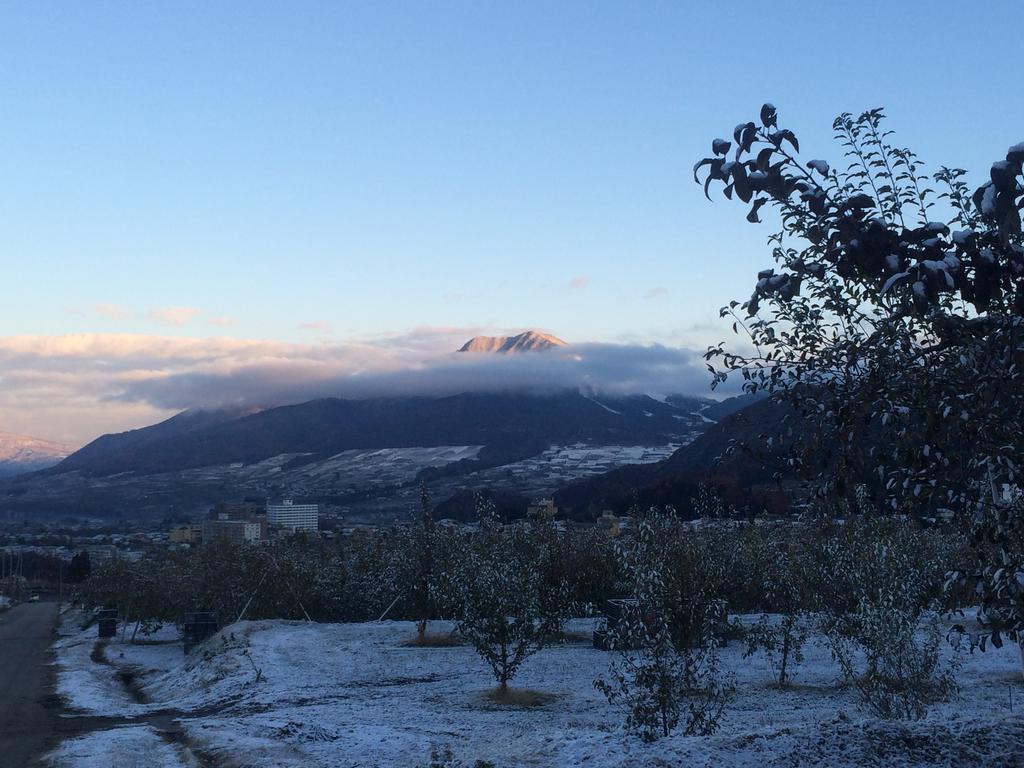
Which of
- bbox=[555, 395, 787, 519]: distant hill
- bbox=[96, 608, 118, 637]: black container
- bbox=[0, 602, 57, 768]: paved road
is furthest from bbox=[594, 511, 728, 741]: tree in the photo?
bbox=[96, 608, 118, 637]: black container

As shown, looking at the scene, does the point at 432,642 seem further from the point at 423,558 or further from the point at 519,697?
the point at 519,697

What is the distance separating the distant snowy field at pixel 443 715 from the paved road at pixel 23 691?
88cm

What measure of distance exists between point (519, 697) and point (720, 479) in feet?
317

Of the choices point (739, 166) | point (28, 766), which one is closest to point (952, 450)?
point (739, 166)

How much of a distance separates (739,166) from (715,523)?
42.8 m

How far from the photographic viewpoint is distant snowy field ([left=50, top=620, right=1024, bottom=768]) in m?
10.7

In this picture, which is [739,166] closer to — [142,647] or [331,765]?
[331,765]

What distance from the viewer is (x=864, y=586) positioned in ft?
67.4

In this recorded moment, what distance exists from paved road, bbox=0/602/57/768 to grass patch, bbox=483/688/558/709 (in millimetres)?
9664

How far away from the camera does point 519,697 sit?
72.8 ft

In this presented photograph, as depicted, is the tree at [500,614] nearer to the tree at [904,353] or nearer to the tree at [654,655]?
the tree at [654,655]

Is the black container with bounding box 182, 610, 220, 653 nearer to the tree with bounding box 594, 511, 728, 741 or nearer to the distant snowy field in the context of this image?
the distant snowy field

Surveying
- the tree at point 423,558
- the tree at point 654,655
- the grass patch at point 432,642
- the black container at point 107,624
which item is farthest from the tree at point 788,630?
the black container at point 107,624

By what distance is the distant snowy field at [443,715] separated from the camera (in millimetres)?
10703
